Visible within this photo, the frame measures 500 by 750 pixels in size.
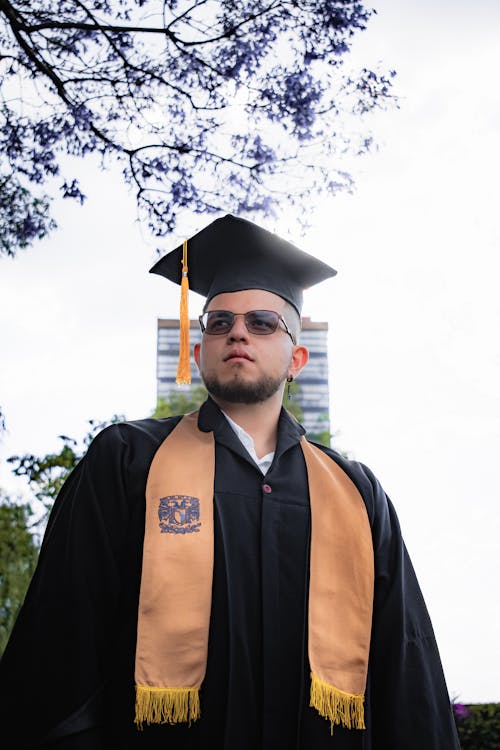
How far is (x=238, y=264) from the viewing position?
2.37 metres

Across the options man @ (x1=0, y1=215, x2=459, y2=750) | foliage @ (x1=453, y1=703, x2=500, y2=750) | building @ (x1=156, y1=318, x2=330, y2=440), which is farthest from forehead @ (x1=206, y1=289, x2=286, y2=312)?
building @ (x1=156, y1=318, x2=330, y2=440)

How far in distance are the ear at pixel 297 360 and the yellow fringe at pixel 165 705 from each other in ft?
3.48

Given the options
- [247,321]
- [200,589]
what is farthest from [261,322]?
[200,589]

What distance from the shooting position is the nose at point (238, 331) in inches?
84.9

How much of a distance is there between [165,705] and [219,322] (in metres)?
1.13

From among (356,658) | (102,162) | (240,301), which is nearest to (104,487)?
(240,301)

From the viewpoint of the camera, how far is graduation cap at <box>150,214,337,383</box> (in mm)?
2348

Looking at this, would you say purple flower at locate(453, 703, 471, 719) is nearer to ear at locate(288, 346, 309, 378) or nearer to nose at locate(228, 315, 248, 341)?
ear at locate(288, 346, 309, 378)

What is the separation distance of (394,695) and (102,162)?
3744 mm

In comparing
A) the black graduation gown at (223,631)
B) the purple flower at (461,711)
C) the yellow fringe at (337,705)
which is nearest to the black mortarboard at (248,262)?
the black graduation gown at (223,631)

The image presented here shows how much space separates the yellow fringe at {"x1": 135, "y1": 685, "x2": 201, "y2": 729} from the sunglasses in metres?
1.05

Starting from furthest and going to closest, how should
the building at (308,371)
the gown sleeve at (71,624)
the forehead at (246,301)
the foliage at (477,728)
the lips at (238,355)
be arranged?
1. the building at (308,371)
2. the foliage at (477,728)
3. the forehead at (246,301)
4. the lips at (238,355)
5. the gown sleeve at (71,624)

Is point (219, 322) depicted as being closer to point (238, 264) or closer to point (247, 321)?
point (247, 321)

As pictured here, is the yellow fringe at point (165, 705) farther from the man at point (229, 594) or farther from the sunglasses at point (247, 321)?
the sunglasses at point (247, 321)
